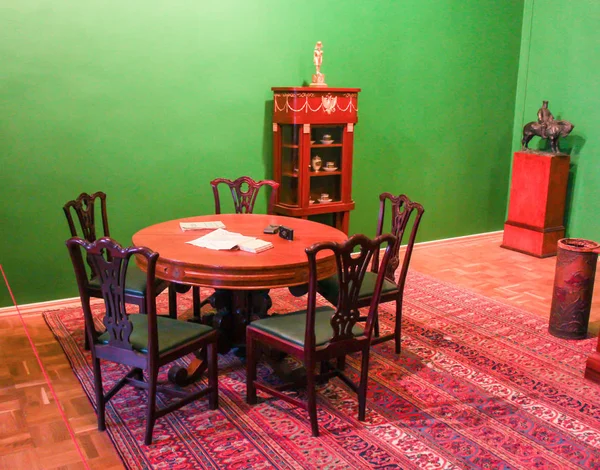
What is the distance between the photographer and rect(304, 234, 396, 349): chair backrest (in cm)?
254

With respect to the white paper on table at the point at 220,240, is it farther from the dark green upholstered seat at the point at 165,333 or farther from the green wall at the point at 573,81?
the green wall at the point at 573,81

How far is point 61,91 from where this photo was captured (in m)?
4.23

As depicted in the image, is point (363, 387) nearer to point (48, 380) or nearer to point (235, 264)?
point (235, 264)

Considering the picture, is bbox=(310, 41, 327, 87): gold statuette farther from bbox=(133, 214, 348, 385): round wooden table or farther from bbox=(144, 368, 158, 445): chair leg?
bbox=(144, 368, 158, 445): chair leg

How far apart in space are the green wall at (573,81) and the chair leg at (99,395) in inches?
194

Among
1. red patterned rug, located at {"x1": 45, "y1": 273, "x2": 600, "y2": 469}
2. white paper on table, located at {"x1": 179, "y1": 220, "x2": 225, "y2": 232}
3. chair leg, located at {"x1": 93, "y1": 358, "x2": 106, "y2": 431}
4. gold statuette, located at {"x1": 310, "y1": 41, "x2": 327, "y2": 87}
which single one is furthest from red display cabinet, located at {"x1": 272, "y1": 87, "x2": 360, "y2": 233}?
chair leg, located at {"x1": 93, "y1": 358, "x2": 106, "y2": 431}

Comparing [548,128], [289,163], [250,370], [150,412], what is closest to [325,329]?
[250,370]

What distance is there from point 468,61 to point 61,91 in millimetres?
3860

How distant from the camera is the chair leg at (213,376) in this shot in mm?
2883

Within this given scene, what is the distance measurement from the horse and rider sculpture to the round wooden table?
3096mm

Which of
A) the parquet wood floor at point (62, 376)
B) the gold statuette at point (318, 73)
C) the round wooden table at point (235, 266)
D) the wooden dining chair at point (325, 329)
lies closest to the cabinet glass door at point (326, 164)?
the gold statuette at point (318, 73)

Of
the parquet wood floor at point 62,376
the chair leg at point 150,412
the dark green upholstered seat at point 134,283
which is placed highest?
the dark green upholstered seat at point 134,283

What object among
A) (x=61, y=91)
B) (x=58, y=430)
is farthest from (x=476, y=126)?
(x=58, y=430)

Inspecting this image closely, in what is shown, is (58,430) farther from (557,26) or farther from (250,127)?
(557,26)
